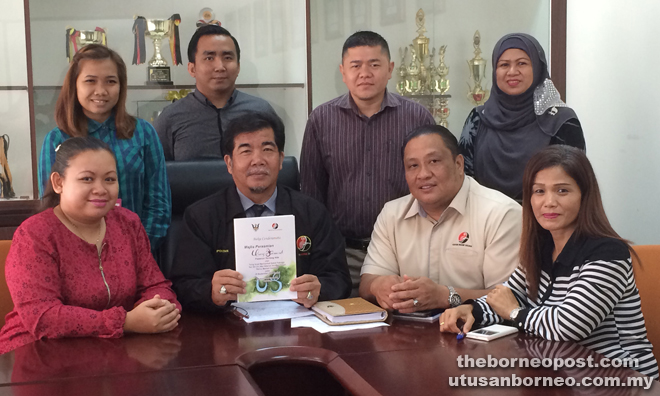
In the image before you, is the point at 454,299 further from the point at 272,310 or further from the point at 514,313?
the point at 272,310

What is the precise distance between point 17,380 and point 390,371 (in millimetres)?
872

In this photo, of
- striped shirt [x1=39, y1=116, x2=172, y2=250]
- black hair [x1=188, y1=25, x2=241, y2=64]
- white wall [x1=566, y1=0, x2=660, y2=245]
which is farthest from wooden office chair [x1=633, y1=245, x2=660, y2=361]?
black hair [x1=188, y1=25, x2=241, y2=64]

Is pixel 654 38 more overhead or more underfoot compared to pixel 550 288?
more overhead

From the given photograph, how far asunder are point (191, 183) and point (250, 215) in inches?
16.3

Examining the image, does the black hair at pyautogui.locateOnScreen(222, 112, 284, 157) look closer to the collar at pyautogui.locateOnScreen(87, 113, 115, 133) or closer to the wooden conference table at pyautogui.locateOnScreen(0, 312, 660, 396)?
the collar at pyautogui.locateOnScreen(87, 113, 115, 133)

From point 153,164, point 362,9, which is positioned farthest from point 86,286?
point 362,9

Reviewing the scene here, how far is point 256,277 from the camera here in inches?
82.4

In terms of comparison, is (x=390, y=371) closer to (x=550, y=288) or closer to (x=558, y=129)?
(x=550, y=288)

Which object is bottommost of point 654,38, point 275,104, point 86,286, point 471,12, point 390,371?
point 390,371

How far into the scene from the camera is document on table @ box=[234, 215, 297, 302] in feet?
6.82

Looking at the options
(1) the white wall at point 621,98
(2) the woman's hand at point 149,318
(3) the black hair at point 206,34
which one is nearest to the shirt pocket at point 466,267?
(2) the woman's hand at point 149,318

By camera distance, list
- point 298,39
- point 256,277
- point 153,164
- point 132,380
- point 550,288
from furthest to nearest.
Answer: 1. point 298,39
2. point 153,164
3. point 256,277
4. point 550,288
5. point 132,380

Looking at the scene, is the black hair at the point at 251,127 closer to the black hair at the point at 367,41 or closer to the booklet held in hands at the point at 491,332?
the black hair at the point at 367,41

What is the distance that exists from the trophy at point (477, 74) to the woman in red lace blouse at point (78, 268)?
2977 millimetres
